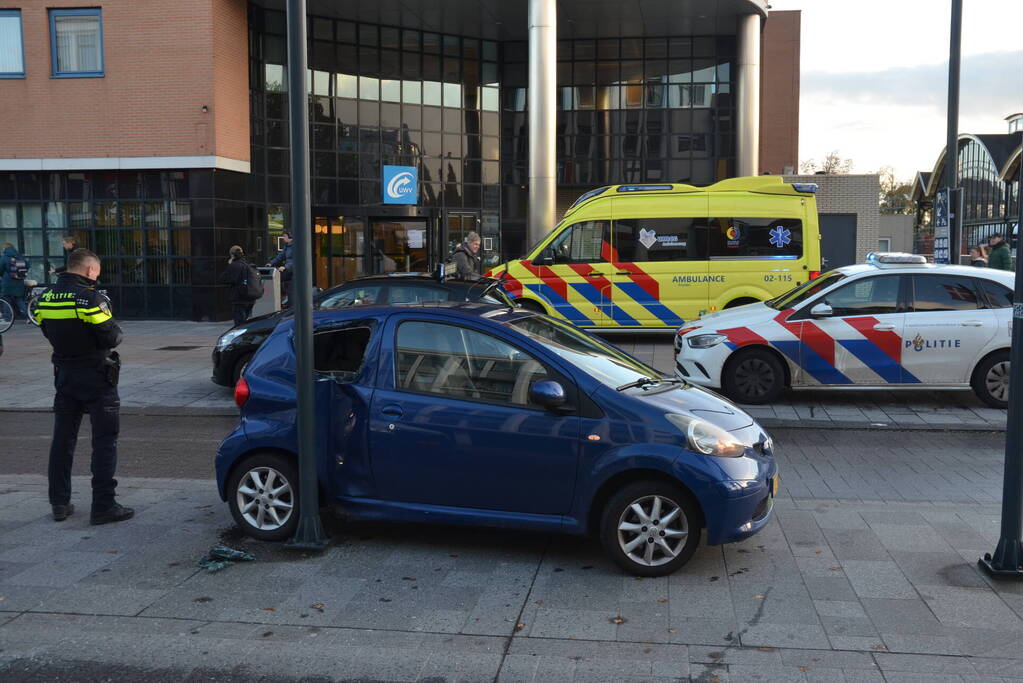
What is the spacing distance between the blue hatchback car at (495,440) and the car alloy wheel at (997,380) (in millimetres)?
5762

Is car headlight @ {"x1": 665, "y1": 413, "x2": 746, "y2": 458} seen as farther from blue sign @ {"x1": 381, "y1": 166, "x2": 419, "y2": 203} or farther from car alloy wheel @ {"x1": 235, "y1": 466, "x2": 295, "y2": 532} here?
blue sign @ {"x1": 381, "y1": 166, "x2": 419, "y2": 203}

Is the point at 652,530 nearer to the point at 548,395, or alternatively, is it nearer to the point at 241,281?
the point at 548,395

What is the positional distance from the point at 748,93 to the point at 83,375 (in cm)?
2420

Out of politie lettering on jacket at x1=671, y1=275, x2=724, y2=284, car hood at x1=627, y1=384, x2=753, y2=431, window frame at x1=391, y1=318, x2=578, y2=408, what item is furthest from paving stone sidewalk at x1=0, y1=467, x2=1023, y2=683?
politie lettering on jacket at x1=671, y1=275, x2=724, y2=284

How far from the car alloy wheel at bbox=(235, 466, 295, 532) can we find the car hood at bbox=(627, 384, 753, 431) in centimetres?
219

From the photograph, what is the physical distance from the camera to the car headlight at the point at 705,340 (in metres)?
10.7

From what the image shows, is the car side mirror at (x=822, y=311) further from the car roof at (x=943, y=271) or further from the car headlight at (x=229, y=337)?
the car headlight at (x=229, y=337)

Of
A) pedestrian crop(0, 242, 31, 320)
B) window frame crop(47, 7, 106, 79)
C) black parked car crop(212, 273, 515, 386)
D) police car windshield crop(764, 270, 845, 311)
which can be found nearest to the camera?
black parked car crop(212, 273, 515, 386)

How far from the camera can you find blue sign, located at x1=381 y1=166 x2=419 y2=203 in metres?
26.4

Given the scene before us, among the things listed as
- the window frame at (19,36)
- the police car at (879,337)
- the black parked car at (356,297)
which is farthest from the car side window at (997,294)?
the window frame at (19,36)

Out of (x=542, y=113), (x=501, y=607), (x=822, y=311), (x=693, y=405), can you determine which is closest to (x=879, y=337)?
(x=822, y=311)

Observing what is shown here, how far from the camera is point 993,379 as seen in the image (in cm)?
1030

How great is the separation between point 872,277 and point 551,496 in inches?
257

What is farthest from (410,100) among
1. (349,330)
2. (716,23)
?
(349,330)
